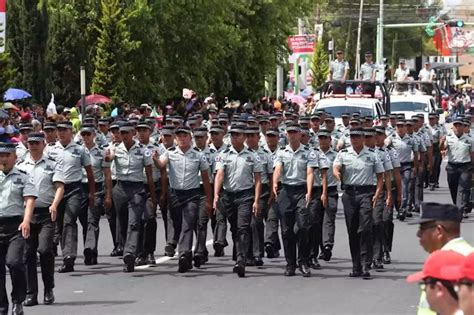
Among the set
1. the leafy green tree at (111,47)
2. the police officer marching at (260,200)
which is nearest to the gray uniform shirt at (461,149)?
the police officer marching at (260,200)

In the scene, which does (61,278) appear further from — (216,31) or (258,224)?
(216,31)

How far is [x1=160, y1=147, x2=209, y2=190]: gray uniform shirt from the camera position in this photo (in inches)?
631

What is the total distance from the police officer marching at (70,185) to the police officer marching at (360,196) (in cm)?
311

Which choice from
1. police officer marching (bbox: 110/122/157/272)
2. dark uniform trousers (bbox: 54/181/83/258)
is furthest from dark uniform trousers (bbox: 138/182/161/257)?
dark uniform trousers (bbox: 54/181/83/258)

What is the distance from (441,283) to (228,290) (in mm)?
9655

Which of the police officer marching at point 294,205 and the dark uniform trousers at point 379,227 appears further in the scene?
the dark uniform trousers at point 379,227

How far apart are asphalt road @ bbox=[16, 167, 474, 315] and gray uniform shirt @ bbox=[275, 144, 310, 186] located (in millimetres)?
A: 1156

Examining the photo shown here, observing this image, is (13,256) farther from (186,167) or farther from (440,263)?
(440,263)

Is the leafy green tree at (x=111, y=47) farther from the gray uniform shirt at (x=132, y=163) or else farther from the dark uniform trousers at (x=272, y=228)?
the gray uniform shirt at (x=132, y=163)

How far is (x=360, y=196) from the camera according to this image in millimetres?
15617

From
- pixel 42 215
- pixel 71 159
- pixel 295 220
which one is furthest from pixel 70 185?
pixel 295 220

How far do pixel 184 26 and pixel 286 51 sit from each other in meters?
9.40

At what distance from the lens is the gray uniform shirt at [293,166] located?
15.8 metres

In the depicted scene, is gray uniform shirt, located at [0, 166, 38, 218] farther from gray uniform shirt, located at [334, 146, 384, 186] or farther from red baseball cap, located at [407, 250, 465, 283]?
red baseball cap, located at [407, 250, 465, 283]
